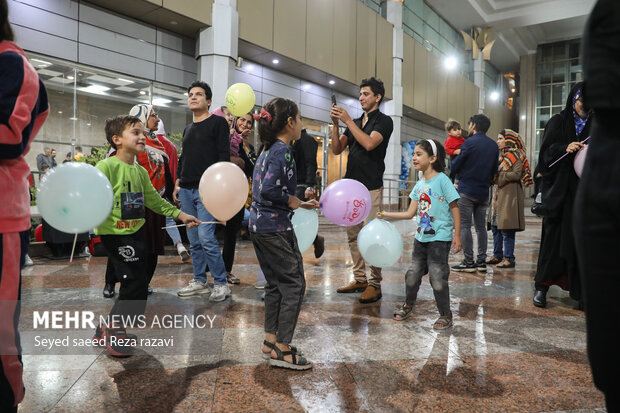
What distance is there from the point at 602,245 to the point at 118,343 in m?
2.52

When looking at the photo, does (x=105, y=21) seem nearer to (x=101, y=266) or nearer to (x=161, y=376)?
(x=101, y=266)

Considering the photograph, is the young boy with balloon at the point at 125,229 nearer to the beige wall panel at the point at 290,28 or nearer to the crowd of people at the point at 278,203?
the crowd of people at the point at 278,203

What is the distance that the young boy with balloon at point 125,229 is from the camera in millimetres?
2512

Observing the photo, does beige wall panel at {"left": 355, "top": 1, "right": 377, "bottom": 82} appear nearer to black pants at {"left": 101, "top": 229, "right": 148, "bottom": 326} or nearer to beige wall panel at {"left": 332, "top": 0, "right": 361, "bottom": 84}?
beige wall panel at {"left": 332, "top": 0, "right": 361, "bottom": 84}

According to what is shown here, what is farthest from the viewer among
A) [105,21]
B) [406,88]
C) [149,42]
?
[406,88]

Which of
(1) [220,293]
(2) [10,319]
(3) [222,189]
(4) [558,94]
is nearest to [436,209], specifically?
(3) [222,189]

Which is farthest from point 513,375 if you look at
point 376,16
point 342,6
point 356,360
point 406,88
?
point 406,88

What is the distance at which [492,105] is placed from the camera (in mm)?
26281

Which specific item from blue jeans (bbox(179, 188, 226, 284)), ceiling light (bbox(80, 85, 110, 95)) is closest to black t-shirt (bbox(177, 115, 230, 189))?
blue jeans (bbox(179, 188, 226, 284))

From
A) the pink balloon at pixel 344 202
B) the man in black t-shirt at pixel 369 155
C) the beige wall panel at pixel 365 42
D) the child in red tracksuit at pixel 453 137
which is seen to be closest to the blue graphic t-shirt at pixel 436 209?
the pink balloon at pixel 344 202

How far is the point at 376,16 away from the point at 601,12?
15478 mm

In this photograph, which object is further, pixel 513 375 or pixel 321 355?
pixel 321 355

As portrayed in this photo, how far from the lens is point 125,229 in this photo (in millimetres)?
2570

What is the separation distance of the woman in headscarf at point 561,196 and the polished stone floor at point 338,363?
1.05 ft
